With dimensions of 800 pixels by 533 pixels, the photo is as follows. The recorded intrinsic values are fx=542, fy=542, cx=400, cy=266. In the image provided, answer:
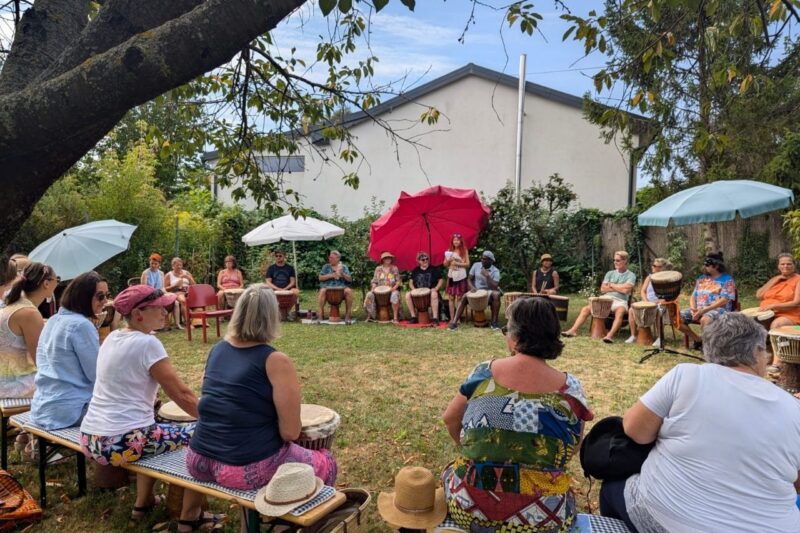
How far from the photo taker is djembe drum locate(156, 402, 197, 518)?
321 cm

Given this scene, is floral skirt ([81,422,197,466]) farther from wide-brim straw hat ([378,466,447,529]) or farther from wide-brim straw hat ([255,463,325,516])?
wide-brim straw hat ([378,466,447,529])

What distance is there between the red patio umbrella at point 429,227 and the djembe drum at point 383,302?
2.93 ft

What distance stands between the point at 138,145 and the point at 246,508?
1322 centimetres

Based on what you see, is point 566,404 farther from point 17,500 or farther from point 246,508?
point 17,500

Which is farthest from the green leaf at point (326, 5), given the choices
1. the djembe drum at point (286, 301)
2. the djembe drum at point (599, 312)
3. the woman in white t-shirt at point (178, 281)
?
the woman in white t-shirt at point (178, 281)

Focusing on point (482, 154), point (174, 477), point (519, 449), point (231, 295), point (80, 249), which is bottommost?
point (174, 477)

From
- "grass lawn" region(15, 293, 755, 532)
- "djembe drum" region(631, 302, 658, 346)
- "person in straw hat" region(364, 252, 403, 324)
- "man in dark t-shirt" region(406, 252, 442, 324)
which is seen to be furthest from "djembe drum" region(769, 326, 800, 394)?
"person in straw hat" region(364, 252, 403, 324)

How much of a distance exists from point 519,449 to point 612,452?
0.56 meters

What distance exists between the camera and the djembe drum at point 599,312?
832 cm

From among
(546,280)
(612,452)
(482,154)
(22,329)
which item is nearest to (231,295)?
(546,280)

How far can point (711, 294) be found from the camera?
7.23 m

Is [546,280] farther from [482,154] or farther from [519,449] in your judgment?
[482,154]

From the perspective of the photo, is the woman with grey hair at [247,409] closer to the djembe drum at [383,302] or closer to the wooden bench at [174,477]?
the wooden bench at [174,477]

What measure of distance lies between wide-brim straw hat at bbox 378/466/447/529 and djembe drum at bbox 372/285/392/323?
7.77 metres
